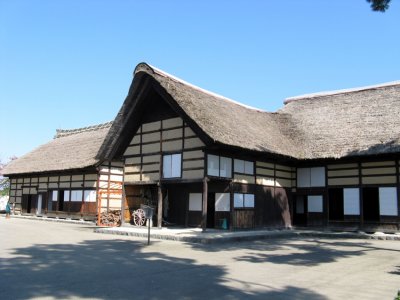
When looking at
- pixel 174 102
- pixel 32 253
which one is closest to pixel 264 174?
pixel 174 102

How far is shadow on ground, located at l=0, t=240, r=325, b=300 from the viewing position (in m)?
6.77

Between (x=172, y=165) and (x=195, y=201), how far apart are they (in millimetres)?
2192

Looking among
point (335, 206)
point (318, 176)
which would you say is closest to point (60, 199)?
point (318, 176)

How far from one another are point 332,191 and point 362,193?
2347mm

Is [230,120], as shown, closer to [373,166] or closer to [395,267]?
[373,166]

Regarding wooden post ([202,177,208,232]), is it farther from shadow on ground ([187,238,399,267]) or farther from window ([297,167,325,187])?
window ([297,167,325,187])

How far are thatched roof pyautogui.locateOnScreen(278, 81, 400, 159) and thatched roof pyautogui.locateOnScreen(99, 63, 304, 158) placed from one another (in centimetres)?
142

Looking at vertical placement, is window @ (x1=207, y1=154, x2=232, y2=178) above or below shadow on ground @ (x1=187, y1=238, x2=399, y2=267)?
above

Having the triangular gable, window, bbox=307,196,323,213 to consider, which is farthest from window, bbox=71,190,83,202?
window, bbox=307,196,323,213

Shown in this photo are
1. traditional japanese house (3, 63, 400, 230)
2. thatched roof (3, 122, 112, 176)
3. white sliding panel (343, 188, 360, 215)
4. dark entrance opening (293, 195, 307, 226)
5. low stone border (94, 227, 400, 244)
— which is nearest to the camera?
low stone border (94, 227, 400, 244)

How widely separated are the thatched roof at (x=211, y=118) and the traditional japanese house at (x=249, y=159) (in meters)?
0.06

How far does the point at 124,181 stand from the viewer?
2192cm

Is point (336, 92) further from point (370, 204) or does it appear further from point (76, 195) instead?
point (76, 195)

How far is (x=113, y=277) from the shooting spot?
802 centimetres
